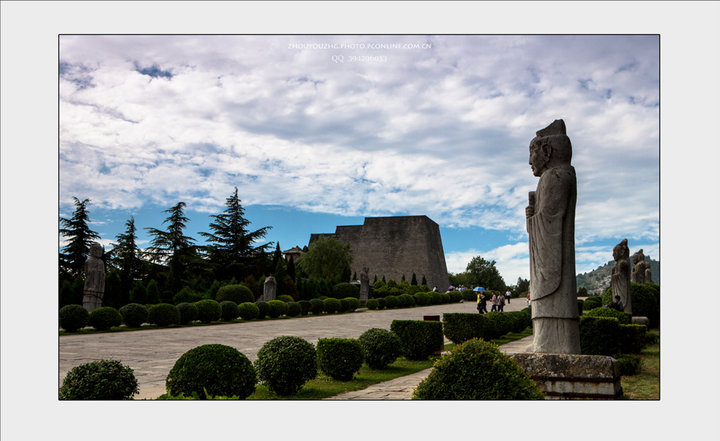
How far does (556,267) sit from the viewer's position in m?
6.04

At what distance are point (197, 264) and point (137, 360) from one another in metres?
32.4

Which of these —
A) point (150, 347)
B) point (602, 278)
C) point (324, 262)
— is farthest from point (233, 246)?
point (602, 278)

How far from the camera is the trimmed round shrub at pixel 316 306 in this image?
29.4 meters

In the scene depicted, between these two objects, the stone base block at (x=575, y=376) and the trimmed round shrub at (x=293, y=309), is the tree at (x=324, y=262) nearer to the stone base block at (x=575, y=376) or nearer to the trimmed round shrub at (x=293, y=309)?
the trimmed round shrub at (x=293, y=309)

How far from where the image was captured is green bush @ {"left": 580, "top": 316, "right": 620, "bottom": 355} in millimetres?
8830

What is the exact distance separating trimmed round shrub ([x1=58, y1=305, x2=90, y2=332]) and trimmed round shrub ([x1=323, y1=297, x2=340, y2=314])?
14560mm

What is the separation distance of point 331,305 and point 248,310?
23.7 ft

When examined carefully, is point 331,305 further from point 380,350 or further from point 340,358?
point 340,358

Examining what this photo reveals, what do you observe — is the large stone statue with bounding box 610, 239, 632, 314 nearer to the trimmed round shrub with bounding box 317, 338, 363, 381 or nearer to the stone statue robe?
the trimmed round shrub with bounding box 317, 338, 363, 381

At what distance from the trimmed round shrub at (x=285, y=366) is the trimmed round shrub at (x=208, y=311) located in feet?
52.7

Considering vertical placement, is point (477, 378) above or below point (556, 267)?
below

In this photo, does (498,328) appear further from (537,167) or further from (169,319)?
(169,319)

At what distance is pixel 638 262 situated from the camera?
1991 centimetres

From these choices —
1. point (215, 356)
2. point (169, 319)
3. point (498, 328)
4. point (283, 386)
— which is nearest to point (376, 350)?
point (283, 386)
